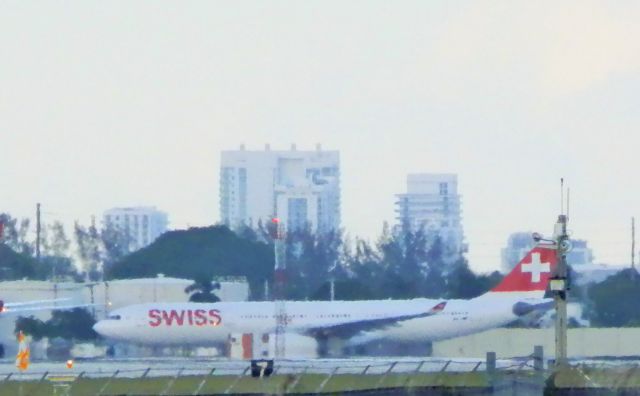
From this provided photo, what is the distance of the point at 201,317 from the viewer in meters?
78.8

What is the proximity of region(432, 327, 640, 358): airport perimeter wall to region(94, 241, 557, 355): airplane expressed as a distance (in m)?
1.02

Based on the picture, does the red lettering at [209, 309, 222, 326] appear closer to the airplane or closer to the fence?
the airplane

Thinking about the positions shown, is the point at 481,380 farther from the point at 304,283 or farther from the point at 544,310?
the point at 304,283

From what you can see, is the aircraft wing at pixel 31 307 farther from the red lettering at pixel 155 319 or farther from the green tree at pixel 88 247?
the green tree at pixel 88 247

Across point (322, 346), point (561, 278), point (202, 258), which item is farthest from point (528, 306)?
point (202, 258)

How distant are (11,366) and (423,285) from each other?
45516mm

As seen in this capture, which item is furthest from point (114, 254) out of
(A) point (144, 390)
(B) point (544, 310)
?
(A) point (144, 390)

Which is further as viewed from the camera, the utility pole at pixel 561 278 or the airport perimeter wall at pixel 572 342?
the airport perimeter wall at pixel 572 342

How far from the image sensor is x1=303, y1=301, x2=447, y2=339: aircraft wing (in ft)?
257

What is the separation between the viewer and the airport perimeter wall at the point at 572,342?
75.1 meters

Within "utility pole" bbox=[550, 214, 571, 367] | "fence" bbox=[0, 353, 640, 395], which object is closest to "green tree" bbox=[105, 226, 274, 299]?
"fence" bbox=[0, 353, 640, 395]

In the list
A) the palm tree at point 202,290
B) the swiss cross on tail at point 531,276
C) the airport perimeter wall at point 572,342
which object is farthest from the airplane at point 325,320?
Result: the palm tree at point 202,290

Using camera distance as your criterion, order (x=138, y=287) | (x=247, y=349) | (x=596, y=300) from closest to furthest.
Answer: (x=247, y=349), (x=596, y=300), (x=138, y=287)

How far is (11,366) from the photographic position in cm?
6147
